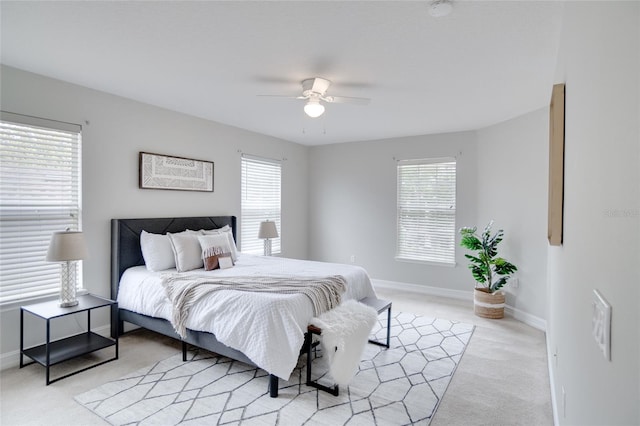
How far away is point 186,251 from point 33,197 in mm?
1419

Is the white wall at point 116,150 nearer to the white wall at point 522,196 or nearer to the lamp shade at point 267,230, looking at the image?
the lamp shade at point 267,230

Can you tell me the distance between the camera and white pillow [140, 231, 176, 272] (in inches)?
143

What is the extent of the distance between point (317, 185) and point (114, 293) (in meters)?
3.92

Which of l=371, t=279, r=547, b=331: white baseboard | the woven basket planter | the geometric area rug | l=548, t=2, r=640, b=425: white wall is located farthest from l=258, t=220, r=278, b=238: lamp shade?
l=548, t=2, r=640, b=425: white wall

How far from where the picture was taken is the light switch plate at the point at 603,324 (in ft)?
2.60

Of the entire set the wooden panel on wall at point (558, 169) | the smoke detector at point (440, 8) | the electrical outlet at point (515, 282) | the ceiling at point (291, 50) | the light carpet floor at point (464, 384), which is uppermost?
the ceiling at point (291, 50)

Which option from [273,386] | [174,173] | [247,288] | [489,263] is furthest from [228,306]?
[489,263]

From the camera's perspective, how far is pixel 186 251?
3.75 m

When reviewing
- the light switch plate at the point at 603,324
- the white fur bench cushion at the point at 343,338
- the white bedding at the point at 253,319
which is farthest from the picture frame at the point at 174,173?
the light switch plate at the point at 603,324

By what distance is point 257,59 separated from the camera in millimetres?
2719

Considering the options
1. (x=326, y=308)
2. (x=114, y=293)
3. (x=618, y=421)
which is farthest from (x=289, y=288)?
(x=618, y=421)

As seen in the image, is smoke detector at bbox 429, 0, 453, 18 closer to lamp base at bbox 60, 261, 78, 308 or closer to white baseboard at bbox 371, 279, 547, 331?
lamp base at bbox 60, 261, 78, 308

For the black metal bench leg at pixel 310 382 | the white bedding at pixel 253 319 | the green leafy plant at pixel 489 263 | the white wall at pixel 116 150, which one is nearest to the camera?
the white bedding at pixel 253 319

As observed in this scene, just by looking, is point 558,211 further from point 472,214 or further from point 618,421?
point 472,214
